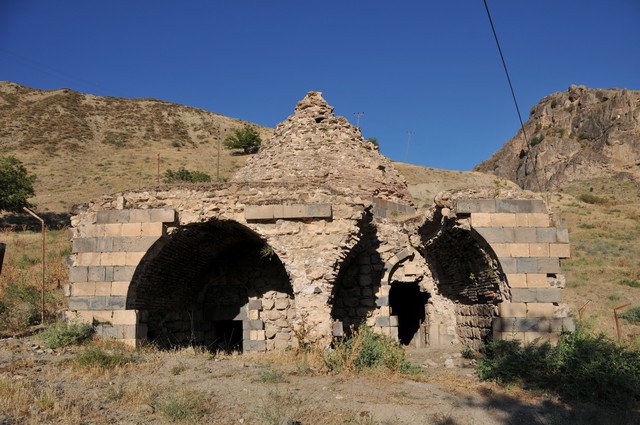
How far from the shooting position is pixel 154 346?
10.2 meters

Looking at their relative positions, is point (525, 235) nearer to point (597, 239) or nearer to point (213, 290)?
point (213, 290)

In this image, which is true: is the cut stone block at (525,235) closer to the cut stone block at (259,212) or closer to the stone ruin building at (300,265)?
the stone ruin building at (300,265)

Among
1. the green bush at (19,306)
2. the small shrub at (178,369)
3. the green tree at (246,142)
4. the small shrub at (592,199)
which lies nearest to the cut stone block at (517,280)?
the small shrub at (178,369)

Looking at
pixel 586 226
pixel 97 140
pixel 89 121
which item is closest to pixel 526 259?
pixel 586 226

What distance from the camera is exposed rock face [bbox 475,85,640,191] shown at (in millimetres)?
63406

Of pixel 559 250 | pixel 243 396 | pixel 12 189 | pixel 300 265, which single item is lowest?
pixel 243 396

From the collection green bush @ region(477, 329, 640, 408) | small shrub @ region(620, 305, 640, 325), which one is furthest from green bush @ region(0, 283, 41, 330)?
small shrub @ region(620, 305, 640, 325)

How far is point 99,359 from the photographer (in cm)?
798

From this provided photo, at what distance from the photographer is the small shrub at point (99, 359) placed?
782 centimetres

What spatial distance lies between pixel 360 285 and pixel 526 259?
422 centimetres

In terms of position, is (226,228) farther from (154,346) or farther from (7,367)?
(7,367)

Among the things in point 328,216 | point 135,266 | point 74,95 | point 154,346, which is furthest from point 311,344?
point 74,95

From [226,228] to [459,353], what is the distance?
630 cm

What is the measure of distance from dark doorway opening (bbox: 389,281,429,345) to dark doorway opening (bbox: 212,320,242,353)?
15.2 ft
